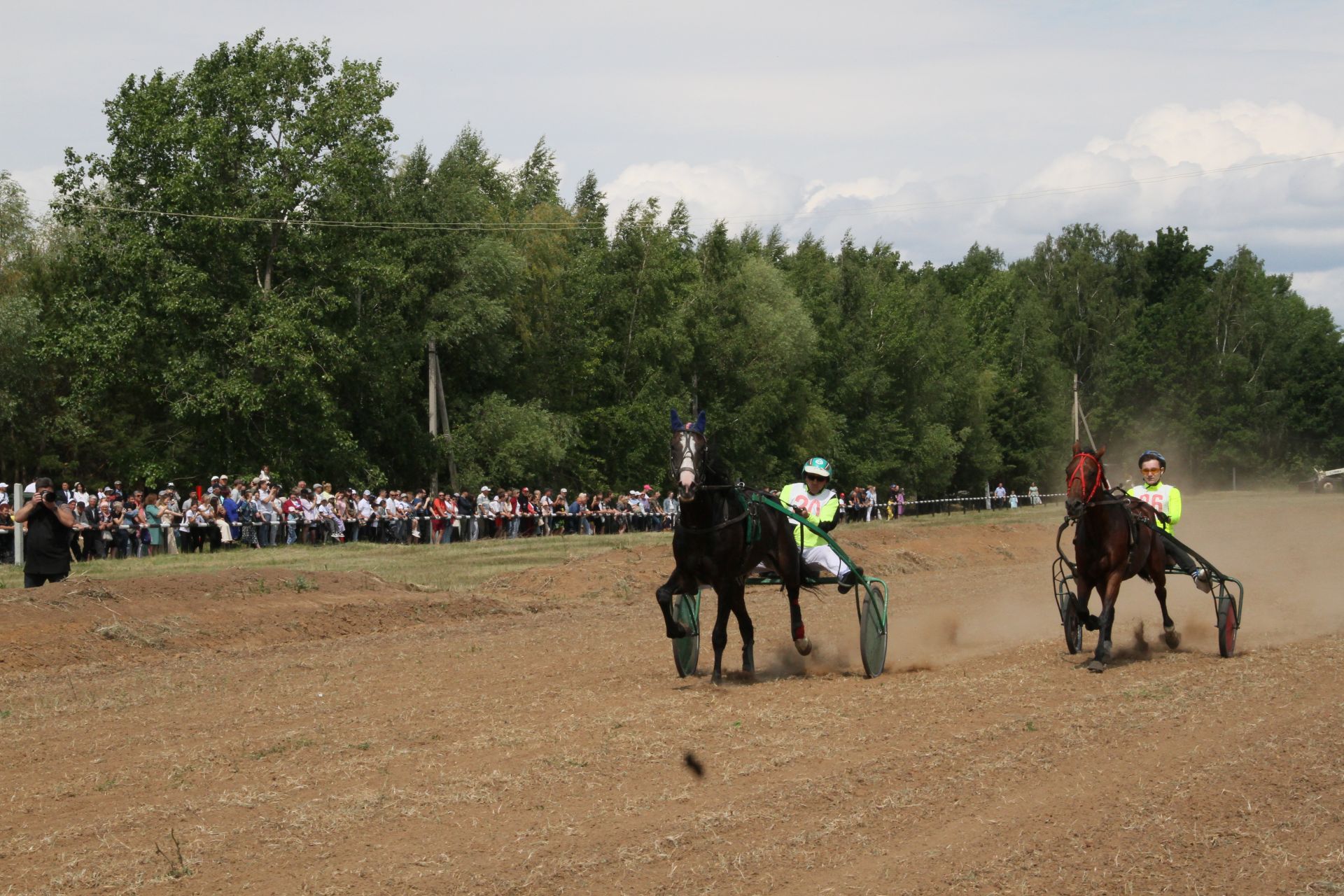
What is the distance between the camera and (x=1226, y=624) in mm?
12484

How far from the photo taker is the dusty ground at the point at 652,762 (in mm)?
6070

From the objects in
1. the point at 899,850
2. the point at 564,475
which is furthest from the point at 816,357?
the point at 899,850

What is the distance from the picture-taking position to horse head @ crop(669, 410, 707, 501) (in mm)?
9953

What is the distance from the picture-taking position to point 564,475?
48562 millimetres

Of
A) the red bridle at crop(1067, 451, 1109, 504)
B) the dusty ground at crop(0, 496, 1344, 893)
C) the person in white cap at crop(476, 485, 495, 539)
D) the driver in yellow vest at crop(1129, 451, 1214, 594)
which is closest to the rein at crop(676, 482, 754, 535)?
the dusty ground at crop(0, 496, 1344, 893)

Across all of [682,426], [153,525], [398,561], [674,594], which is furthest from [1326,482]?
[682,426]

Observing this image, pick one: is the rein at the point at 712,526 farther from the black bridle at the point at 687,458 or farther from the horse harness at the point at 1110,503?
the horse harness at the point at 1110,503

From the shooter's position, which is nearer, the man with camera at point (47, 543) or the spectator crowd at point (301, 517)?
the man with camera at point (47, 543)

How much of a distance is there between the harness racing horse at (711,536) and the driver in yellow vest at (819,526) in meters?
0.86

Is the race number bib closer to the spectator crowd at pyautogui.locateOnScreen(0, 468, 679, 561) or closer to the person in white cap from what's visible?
the spectator crowd at pyautogui.locateOnScreen(0, 468, 679, 561)

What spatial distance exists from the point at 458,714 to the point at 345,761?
172 centimetres

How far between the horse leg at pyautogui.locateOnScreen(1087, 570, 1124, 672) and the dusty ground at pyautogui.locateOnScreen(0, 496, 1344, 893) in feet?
0.69

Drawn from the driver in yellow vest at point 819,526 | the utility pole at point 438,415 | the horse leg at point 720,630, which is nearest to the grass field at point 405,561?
the driver in yellow vest at point 819,526

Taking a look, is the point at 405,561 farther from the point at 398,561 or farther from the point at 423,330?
the point at 423,330
